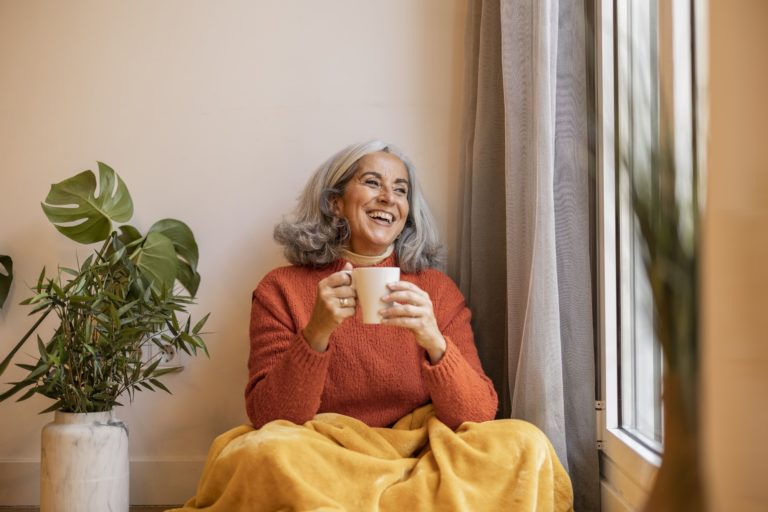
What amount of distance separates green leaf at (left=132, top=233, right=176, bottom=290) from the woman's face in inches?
20.8

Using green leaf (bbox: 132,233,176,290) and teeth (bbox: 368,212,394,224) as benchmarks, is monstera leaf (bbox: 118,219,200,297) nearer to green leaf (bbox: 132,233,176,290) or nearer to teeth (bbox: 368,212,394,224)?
green leaf (bbox: 132,233,176,290)

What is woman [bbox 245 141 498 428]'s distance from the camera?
1.62m

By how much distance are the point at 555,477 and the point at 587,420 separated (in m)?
0.21

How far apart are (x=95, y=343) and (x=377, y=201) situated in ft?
2.69

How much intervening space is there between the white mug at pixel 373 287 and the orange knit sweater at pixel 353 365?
0.31 meters

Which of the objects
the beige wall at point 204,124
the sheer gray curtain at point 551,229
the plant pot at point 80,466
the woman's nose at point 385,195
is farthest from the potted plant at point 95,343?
the sheer gray curtain at point 551,229

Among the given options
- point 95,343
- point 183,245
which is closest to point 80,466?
point 95,343

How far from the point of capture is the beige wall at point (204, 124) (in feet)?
7.45

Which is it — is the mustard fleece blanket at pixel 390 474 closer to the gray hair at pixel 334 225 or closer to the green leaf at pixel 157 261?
the gray hair at pixel 334 225

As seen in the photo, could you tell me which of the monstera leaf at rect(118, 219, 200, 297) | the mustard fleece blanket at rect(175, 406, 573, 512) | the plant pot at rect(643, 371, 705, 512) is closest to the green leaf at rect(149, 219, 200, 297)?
the monstera leaf at rect(118, 219, 200, 297)

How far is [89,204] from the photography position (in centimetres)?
206

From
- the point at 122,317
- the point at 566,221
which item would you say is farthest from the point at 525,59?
the point at 122,317

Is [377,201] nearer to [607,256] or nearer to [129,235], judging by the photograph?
[607,256]

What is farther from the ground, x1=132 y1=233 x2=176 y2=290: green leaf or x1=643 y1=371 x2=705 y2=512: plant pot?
x1=132 y1=233 x2=176 y2=290: green leaf
